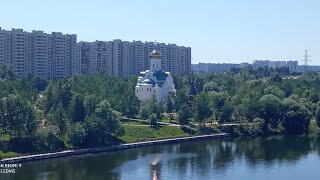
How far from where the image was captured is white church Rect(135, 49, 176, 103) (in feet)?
196

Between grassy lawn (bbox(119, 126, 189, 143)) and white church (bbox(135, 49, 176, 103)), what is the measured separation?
405 inches

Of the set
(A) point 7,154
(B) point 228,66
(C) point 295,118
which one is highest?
(B) point 228,66

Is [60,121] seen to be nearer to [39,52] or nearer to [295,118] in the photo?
[295,118]

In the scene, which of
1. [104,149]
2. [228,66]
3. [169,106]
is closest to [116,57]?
[169,106]

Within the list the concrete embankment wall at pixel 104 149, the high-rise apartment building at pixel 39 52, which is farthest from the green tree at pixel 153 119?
the high-rise apartment building at pixel 39 52

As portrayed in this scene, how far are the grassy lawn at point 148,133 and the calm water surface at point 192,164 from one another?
2.07 metres

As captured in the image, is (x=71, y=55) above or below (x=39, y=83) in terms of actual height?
above

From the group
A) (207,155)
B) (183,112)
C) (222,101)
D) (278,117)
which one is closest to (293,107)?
(278,117)

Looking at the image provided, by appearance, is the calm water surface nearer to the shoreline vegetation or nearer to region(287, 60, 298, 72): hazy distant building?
the shoreline vegetation

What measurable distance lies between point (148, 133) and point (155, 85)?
1373cm

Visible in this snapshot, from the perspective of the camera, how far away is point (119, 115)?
45.7m

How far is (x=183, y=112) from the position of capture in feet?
164

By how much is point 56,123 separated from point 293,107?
22597mm

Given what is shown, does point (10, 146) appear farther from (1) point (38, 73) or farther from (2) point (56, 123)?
(1) point (38, 73)
